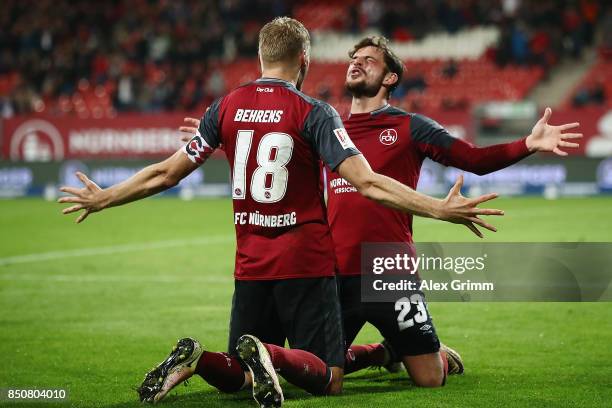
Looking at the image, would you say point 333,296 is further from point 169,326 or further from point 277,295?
point 169,326

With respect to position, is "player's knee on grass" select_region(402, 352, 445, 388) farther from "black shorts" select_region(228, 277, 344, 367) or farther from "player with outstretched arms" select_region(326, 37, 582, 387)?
"black shorts" select_region(228, 277, 344, 367)

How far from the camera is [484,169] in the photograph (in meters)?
6.16

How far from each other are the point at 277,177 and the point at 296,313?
0.79 m

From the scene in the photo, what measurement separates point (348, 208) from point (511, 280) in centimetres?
126

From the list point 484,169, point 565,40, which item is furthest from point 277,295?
point 565,40

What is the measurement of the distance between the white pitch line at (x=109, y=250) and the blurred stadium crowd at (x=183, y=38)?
1369 cm

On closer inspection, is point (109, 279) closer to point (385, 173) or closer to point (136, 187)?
point (385, 173)

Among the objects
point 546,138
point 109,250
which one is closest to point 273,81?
point 546,138

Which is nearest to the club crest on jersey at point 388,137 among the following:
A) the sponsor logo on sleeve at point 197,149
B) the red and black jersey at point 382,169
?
the red and black jersey at point 382,169

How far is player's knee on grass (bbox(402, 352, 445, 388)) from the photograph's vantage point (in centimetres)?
645

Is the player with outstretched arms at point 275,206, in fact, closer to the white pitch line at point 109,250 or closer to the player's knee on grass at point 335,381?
the player's knee on grass at point 335,381

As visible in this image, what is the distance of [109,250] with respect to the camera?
1516cm
